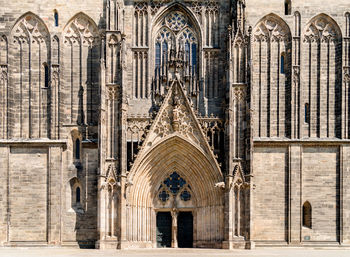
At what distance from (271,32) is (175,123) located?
7766 millimetres

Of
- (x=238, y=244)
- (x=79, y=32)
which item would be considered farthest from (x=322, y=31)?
(x=79, y=32)

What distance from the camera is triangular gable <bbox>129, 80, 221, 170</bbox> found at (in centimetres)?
2967

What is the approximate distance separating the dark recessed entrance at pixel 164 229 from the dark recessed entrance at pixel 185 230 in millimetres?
561

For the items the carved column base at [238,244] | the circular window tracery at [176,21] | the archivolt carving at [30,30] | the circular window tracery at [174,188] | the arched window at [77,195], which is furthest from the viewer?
the circular window tracery at [176,21]

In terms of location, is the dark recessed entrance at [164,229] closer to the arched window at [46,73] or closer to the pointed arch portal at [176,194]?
the pointed arch portal at [176,194]

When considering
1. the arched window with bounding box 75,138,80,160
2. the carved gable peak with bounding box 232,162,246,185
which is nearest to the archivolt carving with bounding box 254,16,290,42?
the carved gable peak with bounding box 232,162,246,185

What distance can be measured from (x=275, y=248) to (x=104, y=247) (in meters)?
9.08

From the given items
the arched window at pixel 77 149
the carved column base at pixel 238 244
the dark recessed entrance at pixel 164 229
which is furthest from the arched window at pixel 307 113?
the arched window at pixel 77 149

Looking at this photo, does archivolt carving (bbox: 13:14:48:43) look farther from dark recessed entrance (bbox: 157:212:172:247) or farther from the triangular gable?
dark recessed entrance (bbox: 157:212:172:247)

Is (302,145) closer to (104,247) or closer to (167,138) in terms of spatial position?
(167,138)

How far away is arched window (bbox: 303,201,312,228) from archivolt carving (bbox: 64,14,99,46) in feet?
49.2

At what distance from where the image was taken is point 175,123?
1168 inches

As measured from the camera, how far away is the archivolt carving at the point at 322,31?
31344 millimetres

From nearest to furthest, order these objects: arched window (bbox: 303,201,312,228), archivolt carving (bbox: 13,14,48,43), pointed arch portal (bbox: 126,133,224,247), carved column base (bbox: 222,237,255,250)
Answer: carved column base (bbox: 222,237,255,250) → pointed arch portal (bbox: 126,133,224,247) → arched window (bbox: 303,201,312,228) → archivolt carving (bbox: 13,14,48,43)
